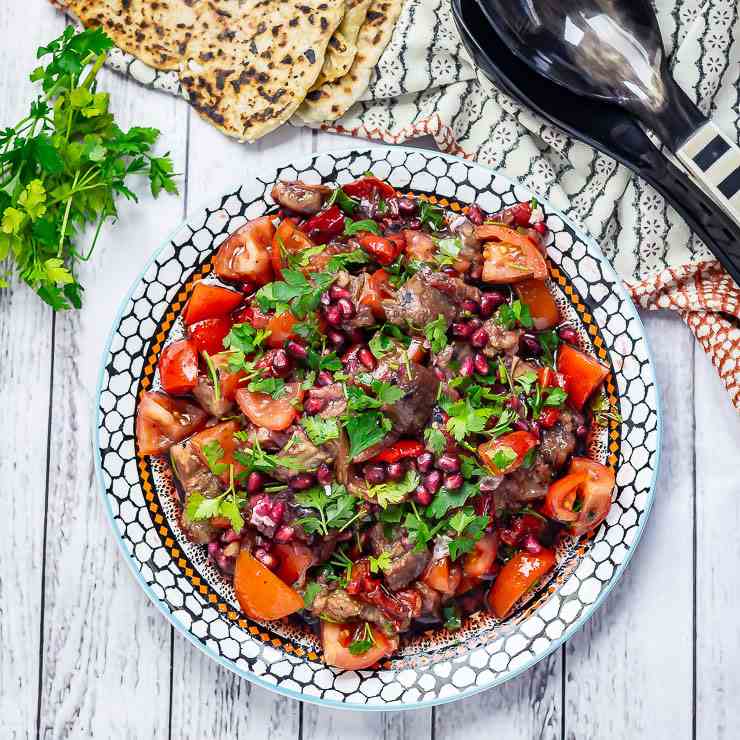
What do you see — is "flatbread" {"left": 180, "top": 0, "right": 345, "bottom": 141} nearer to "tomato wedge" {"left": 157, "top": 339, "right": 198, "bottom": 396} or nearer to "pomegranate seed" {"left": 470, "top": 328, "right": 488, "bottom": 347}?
"tomato wedge" {"left": 157, "top": 339, "right": 198, "bottom": 396}

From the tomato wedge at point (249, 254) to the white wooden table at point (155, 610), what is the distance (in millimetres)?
452

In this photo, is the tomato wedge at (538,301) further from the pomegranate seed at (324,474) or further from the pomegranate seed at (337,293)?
the pomegranate seed at (324,474)

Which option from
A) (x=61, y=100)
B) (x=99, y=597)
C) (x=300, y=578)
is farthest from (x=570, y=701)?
(x=61, y=100)

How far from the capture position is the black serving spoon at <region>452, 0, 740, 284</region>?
3176 millimetres

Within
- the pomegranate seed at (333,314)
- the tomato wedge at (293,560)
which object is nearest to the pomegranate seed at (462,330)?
the pomegranate seed at (333,314)

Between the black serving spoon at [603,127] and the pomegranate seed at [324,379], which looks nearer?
the pomegranate seed at [324,379]

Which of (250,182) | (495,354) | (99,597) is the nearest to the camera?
(495,354)

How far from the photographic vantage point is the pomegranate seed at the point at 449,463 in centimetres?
294

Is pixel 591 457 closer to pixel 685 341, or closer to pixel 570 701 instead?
pixel 685 341

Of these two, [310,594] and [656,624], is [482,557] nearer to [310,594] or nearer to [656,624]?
[310,594]

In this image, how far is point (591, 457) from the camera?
3.24m

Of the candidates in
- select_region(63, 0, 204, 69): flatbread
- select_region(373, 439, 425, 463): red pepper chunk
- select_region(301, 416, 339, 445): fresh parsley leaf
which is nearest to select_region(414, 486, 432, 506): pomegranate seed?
select_region(373, 439, 425, 463): red pepper chunk

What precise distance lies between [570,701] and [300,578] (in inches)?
50.0

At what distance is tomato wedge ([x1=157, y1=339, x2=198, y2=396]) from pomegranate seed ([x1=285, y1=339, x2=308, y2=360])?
0.37 metres
